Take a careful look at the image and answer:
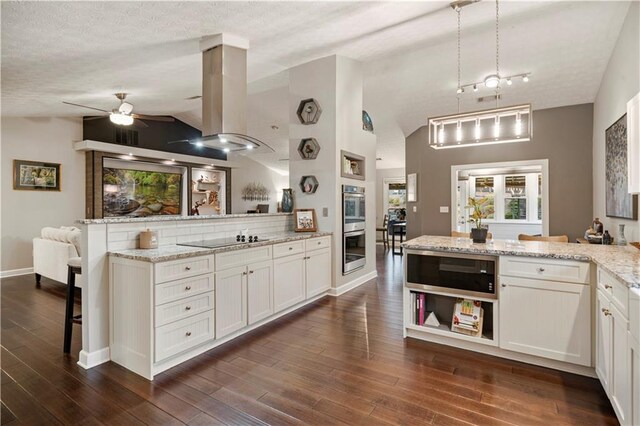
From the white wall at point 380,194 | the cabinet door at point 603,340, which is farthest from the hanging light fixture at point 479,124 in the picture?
the white wall at point 380,194

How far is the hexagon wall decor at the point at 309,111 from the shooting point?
15.0 feet

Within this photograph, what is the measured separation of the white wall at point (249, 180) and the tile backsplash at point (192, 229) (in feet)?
19.7

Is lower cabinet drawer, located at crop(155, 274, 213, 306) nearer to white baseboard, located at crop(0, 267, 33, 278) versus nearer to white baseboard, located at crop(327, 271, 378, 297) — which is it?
white baseboard, located at crop(327, 271, 378, 297)

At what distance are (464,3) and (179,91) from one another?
4.07 m

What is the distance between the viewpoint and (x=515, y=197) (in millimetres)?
7332

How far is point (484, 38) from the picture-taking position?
3959mm

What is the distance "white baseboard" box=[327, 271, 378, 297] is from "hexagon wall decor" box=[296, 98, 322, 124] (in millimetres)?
2389

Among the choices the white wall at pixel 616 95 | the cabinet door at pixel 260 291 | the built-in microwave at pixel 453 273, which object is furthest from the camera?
the cabinet door at pixel 260 291

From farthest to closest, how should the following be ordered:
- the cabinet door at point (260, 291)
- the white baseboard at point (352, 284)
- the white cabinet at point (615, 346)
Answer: the white baseboard at point (352, 284) < the cabinet door at point (260, 291) < the white cabinet at point (615, 346)

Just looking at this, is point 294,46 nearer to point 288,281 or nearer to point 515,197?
point 288,281

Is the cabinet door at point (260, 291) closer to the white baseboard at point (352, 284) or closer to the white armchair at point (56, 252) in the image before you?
the white baseboard at point (352, 284)

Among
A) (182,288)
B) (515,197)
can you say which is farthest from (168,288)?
(515,197)

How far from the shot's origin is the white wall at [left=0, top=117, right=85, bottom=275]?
5706mm

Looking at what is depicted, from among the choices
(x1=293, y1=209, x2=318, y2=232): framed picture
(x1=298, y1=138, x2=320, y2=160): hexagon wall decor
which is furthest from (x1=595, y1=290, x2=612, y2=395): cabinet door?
(x1=298, y1=138, x2=320, y2=160): hexagon wall decor
